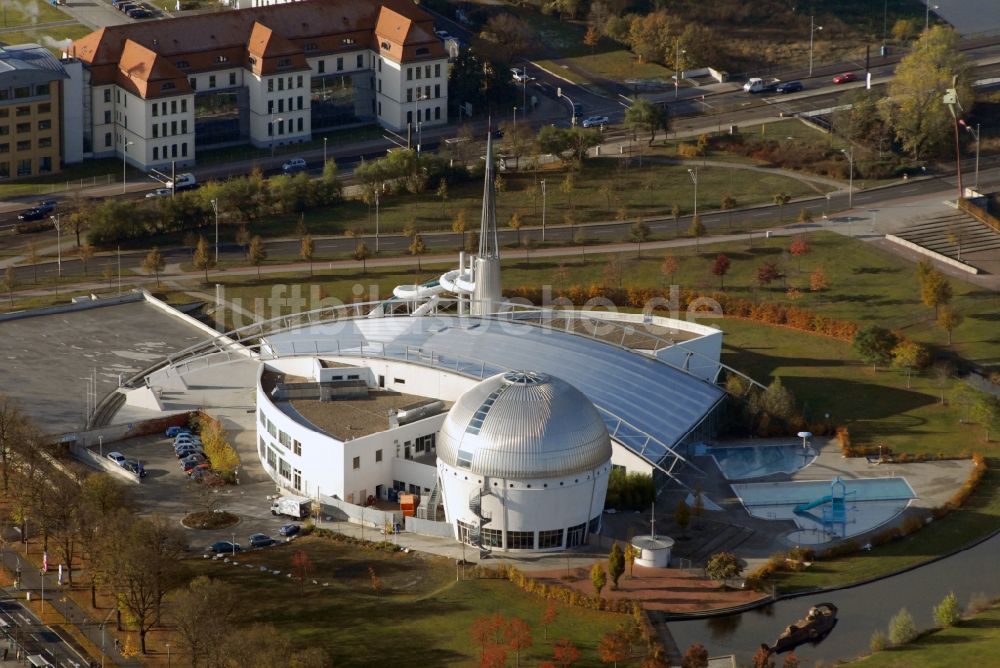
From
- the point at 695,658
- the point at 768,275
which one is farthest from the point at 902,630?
the point at 768,275

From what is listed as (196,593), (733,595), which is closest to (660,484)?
(733,595)

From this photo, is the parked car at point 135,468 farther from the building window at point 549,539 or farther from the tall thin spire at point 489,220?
the tall thin spire at point 489,220

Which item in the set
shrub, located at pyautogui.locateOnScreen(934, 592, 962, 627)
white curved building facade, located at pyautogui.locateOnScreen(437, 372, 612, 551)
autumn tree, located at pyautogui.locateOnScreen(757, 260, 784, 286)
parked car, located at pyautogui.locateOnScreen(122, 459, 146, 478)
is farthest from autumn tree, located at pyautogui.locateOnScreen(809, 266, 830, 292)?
parked car, located at pyautogui.locateOnScreen(122, 459, 146, 478)

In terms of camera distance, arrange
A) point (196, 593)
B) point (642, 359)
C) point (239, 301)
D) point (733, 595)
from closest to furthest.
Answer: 1. point (196, 593)
2. point (733, 595)
3. point (642, 359)
4. point (239, 301)

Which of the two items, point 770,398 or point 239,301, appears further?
point 239,301

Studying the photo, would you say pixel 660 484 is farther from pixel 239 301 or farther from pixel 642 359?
pixel 239 301

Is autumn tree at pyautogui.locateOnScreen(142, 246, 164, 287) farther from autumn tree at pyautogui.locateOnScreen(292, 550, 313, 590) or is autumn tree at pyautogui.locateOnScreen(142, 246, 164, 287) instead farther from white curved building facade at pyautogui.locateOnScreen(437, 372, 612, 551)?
autumn tree at pyautogui.locateOnScreen(292, 550, 313, 590)

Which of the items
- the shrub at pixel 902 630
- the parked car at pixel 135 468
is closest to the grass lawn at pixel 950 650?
the shrub at pixel 902 630
